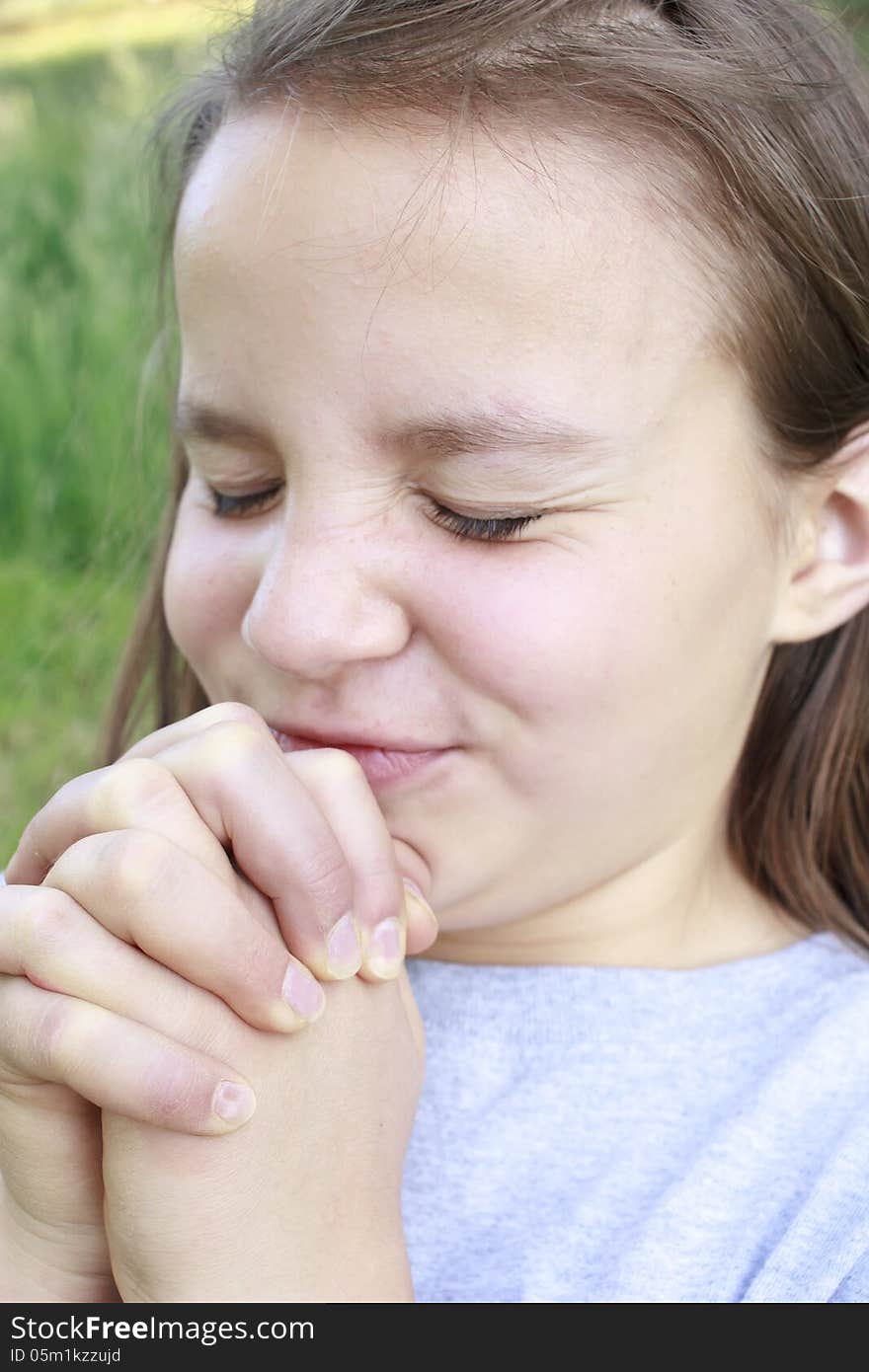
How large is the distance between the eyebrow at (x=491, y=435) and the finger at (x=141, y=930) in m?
0.50

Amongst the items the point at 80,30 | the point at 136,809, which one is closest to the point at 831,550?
the point at 136,809

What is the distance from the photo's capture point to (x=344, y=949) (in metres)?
1.45

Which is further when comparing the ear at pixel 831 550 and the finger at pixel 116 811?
the ear at pixel 831 550

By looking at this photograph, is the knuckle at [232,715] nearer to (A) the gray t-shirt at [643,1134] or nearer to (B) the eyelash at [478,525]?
(B) the eyelash at [478,525]

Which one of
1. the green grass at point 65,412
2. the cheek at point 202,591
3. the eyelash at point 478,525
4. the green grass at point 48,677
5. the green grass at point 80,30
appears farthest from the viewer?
the green grass at point 80,30

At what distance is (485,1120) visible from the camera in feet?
6.09

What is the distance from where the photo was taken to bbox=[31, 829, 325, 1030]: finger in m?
1.36

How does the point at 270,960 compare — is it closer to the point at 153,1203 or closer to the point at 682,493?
the point at 153,1203

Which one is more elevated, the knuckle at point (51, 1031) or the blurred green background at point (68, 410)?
the knuckle at point (51, 1031)

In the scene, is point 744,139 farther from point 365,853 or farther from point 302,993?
point 302,993

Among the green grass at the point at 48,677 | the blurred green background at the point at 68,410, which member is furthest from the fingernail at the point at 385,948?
the green grass at the point at 48,677

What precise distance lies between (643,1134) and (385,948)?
1.68ft

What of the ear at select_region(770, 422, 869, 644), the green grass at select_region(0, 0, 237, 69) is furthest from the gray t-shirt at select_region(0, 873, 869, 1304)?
the green grass at select_region(0, 0, 237, 69)

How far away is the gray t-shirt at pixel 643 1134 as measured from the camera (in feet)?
5.47
